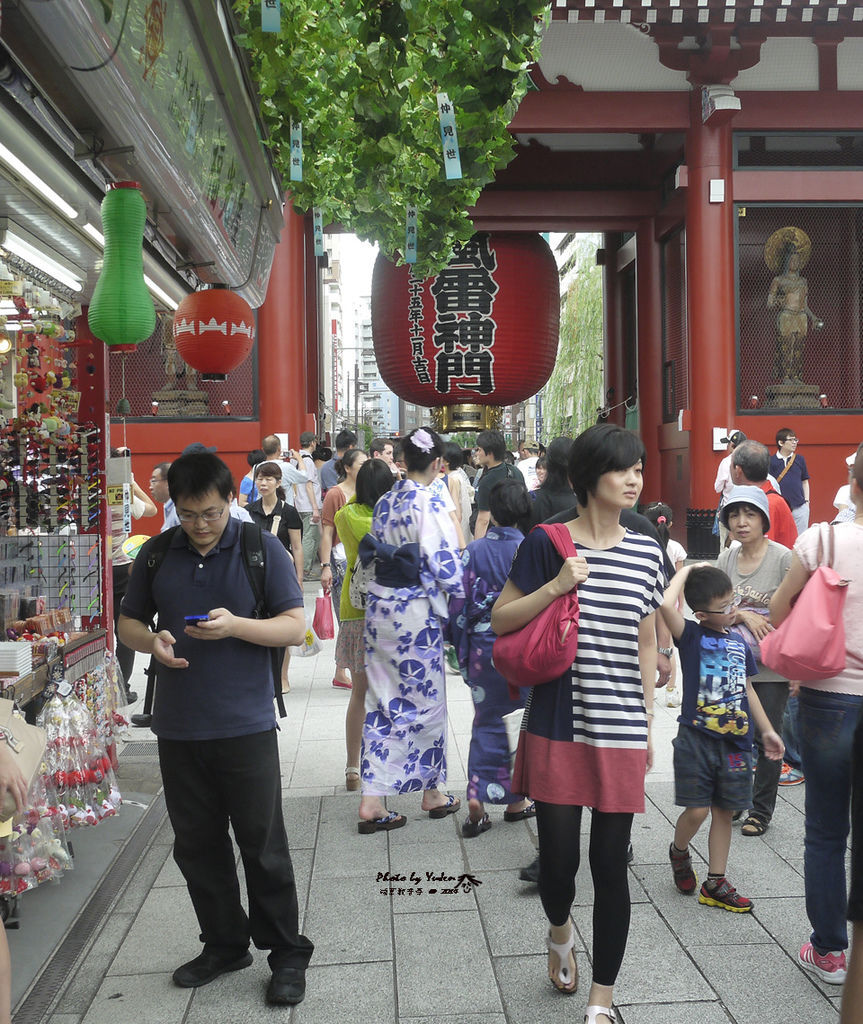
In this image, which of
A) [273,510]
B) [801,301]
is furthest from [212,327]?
[801,301]

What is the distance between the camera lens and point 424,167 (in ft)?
13.0

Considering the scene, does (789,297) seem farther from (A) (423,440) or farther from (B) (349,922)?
(B) (349,922)

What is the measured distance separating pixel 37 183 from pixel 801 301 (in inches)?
566

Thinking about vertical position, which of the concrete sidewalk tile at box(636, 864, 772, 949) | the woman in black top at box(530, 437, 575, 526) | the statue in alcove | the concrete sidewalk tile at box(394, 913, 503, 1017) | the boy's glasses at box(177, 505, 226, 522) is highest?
the statue in alcove

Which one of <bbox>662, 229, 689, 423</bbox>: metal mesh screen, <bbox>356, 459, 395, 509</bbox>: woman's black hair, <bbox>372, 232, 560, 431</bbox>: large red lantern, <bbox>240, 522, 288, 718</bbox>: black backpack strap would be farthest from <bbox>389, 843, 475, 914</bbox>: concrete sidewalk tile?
<bbox>662, 229, 689, 423</bbox>: metal mesh screen

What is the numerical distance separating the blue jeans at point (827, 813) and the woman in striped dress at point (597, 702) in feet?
1.89

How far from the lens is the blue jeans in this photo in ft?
10.0

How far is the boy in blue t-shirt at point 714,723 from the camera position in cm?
364

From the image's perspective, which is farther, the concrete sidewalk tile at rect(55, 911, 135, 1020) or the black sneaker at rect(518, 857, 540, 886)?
the black sneaker at rect(518, 857, 540, 886)

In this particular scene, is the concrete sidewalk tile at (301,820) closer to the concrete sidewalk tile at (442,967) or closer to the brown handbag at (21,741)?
the concrete sidewalk tile at (442,967)

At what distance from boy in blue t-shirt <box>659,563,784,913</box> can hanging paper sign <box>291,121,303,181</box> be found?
195 centimetres

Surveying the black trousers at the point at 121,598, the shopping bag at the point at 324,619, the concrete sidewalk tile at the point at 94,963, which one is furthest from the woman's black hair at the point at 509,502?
the shopping bag at the point at 324,619

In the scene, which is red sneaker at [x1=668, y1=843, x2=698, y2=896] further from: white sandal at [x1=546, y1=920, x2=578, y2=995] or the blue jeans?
white sandal at [x1=546, y1=920, x2=578, y2=995]

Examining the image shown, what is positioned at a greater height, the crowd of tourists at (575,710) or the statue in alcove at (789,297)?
the statue in alcove at (789,297)
